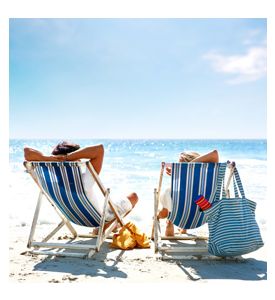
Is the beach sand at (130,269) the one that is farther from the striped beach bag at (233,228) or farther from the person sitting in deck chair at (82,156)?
the person sitting in deck chair at (82,156)

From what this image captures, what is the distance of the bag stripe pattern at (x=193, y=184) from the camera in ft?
11.7

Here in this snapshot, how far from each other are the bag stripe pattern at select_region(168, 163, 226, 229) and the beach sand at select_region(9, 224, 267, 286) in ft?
1.62

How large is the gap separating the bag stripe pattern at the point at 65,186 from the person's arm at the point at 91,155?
0.42ft

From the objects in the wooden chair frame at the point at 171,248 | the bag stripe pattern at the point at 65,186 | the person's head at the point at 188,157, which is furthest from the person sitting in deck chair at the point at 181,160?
the bag stripe pattern at the point at 65,186

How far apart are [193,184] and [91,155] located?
3.13ft

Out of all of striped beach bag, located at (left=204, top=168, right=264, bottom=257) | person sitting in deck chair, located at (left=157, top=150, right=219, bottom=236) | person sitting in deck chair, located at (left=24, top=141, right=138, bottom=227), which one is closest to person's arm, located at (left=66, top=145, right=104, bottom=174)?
person sitting in deck chair, located at (left=24, top=141, right=138, bottom=227)

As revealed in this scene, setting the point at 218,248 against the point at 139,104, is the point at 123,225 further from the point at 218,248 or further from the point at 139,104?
the point at 139,104

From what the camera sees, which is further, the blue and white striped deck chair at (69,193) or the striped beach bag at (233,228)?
the blue and white striped deck chair at (69,193)

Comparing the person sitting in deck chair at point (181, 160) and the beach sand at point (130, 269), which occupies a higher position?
the person sitting in deck chair at point (181, 160)

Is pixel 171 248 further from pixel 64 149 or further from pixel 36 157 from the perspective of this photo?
pixel 36 157

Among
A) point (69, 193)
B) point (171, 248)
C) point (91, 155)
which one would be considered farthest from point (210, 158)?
point (69, 193)

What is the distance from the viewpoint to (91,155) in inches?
144

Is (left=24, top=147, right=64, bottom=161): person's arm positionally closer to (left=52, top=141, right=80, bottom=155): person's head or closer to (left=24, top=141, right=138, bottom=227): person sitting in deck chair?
(left=24, top=141, right=138, bottom=227): person sitting in deck chair
